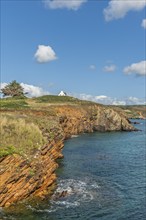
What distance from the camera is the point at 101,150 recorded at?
70.6 metres

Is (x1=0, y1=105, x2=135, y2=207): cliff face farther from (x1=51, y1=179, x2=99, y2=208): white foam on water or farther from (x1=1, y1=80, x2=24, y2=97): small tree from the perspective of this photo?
(x1=1, y1=80, x2=24, y2=97): small tree

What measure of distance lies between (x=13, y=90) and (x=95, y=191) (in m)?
109

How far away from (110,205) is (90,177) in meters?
11.2

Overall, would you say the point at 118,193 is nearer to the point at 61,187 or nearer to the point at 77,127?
the point at 61,187

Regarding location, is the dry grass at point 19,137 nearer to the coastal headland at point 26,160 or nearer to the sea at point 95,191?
the coastal headland at point 26,160

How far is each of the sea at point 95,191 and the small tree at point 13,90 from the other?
82320mm

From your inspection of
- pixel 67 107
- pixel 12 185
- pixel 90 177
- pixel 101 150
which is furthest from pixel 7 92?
pixel 12 185

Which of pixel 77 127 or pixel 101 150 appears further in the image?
pixel 77 127

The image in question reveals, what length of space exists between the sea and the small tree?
8232cm

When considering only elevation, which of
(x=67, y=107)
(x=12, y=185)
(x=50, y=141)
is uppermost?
(x=67, y=107)

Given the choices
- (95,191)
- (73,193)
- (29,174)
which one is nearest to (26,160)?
(29,174)

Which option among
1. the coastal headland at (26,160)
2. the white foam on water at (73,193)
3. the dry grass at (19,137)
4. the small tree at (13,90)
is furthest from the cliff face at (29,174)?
the small tree at (13,90)

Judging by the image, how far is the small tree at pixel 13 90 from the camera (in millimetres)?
141500

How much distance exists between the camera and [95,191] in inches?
1505
